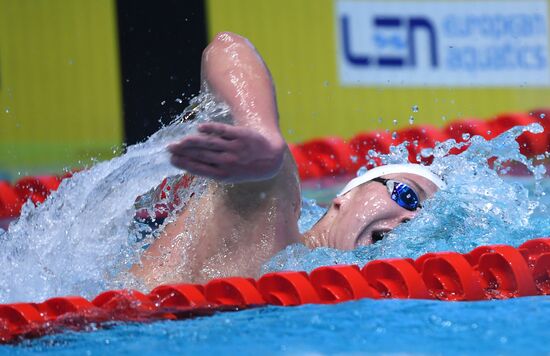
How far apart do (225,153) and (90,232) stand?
30.5 inches

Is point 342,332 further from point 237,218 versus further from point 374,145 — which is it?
point 374,145

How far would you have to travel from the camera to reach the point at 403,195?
114 inches

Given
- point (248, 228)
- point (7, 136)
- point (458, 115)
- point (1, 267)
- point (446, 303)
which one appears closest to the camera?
point (446, 303)

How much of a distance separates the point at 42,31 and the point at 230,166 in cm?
450

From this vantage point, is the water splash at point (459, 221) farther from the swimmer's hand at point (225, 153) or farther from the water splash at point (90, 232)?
the swimmer's hand at point (225, 153)

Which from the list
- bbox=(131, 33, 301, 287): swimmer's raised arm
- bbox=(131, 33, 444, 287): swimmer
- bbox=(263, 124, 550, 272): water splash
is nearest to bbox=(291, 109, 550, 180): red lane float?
bbox=(263, 124, 550, 272): water splash

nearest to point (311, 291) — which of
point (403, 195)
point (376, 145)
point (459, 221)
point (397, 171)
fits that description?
point (403, 195)

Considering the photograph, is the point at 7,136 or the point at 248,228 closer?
the point at 248,228

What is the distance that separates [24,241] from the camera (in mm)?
2760

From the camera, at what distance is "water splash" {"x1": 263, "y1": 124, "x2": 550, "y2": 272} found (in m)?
2.75

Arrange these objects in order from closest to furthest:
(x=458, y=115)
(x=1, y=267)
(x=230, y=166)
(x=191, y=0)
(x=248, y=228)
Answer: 1. (x=230, y=166)
2. (x=248, y=228)
3. (x=1, y=267)
4. (x=191, y=0)
5. (x=458, y=115)

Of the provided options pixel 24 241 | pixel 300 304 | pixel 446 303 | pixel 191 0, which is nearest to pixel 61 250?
pixel 24 241

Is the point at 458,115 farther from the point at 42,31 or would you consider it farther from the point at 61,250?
the point at 61,250

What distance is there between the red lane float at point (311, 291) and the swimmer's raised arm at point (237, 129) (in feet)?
1.11
